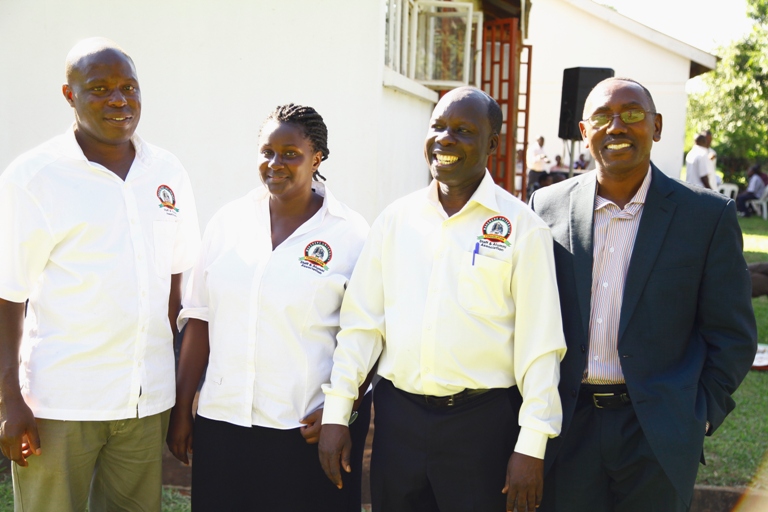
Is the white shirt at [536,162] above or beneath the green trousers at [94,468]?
above

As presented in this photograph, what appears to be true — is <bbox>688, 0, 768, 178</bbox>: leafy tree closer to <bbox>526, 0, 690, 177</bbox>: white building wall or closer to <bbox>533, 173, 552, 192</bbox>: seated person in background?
<bbox>526, 0, 690, 177</bbox>: white building wall

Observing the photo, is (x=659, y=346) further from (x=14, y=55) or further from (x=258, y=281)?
(x=14, y=55)

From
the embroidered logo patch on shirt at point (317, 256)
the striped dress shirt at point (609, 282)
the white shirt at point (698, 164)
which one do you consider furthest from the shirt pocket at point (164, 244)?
the white shirt at point (698, 164)

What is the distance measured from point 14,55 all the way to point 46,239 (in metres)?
5.34

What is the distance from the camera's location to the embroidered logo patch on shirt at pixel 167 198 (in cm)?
279

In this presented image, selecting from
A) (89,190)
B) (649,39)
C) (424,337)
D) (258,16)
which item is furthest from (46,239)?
(649,39)

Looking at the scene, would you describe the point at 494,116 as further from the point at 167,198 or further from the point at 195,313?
the point at 195,313

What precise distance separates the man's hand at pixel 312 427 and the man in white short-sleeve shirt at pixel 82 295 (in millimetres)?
540

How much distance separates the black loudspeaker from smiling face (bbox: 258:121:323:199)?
681 centimetres

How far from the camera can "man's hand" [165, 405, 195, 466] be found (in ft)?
9.58

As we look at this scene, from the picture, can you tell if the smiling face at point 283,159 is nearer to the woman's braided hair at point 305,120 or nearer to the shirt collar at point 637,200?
the woman's braided hair at point 305,120

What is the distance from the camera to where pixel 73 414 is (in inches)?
101

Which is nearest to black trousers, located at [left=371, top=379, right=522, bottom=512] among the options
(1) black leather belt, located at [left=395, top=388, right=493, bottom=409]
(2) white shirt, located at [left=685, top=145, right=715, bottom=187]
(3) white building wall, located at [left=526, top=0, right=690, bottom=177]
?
(1) black leather belt, located at [left=395, top=388, right=493, bottom=409]

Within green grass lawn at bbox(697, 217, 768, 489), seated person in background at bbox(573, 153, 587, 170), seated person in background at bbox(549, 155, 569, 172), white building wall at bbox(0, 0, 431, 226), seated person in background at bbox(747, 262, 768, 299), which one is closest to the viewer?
green grass lawn at bbox(697, 217, 768, 489)
